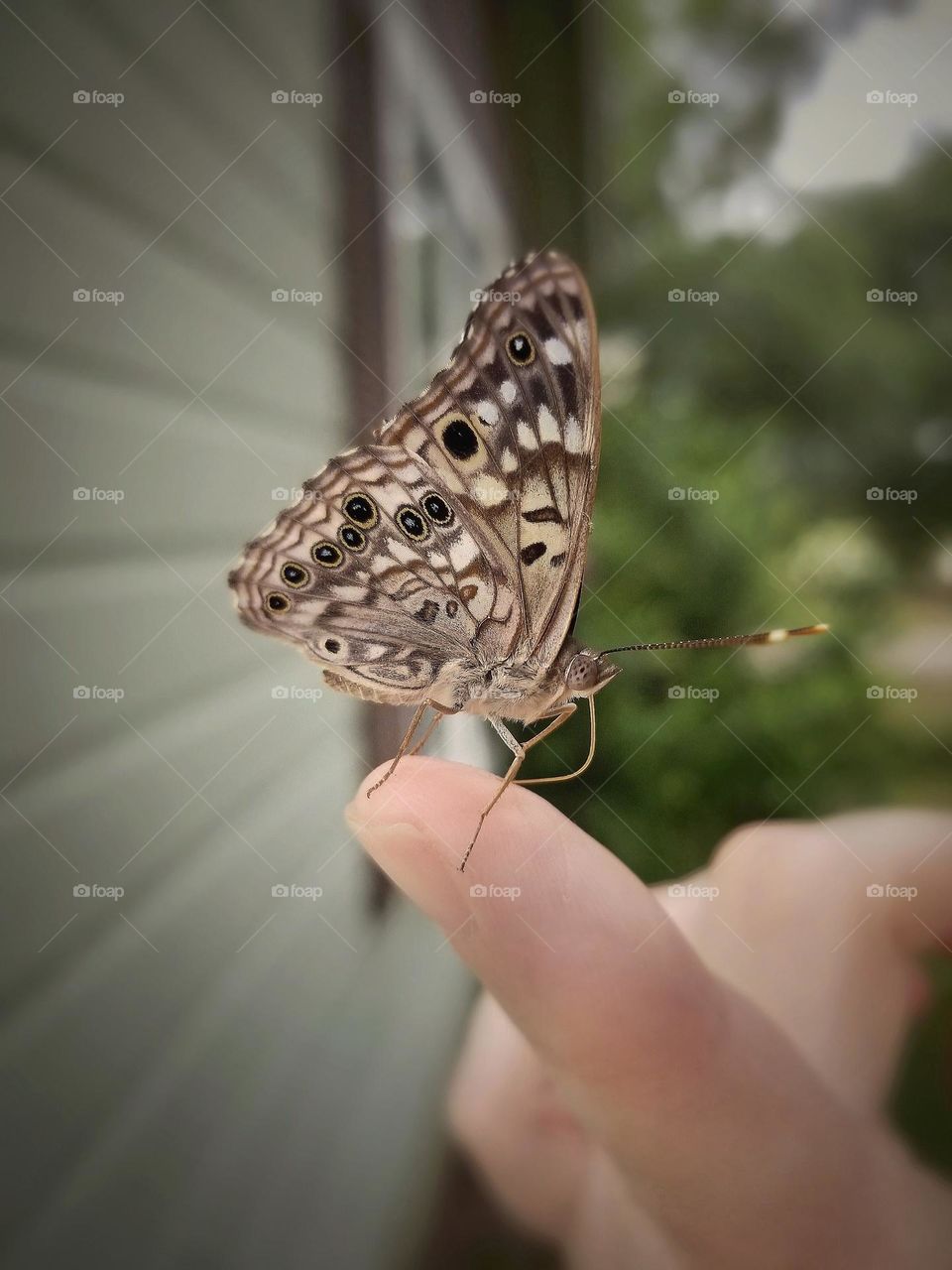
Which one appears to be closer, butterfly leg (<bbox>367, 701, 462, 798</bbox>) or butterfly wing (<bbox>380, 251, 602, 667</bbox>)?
butterfly wing (<bbox>380, 251, 602, 667</bbox>)

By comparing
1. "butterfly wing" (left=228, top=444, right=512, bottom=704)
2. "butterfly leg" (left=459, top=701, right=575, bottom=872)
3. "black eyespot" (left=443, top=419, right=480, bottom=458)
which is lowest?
"butterfly leg" (left=459, top=701, right=575, bottom=872)

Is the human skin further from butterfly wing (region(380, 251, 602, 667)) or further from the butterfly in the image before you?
butterfly wing (region(380, 251, 602, 667))

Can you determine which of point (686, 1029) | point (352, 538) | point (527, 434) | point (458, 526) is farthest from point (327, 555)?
point (686, 1029)

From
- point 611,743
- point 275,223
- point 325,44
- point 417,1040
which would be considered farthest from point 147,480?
point 611,743

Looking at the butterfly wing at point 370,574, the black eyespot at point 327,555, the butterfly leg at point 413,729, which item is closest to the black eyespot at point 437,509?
the butterfly wing at point 370,574

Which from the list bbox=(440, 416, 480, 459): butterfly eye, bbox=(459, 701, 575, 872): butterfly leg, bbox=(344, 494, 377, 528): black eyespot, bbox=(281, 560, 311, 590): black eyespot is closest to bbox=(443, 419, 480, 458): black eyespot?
bbox=(440, 416, 480, 459): butterfly eye

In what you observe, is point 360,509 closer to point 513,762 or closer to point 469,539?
point 469,539

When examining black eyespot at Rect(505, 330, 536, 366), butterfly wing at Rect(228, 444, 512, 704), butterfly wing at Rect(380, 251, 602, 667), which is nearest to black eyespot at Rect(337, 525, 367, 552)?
butterfly wing at Rect(228, 444, 512, 704)

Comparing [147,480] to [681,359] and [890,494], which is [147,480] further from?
[890,494]

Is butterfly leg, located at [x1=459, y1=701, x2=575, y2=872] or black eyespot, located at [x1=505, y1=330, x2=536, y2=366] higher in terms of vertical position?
black eyespot, located at [x1=505, y1=330, x2=536, y2=366]
